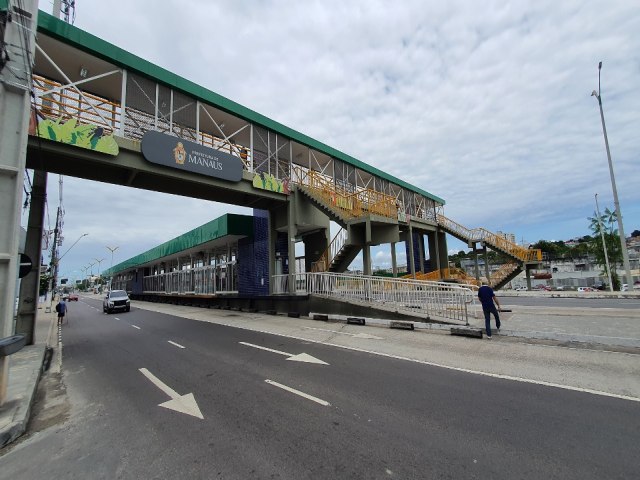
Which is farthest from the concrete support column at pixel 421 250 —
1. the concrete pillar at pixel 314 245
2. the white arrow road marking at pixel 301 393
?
the white arrow road marking at pixel 301 393

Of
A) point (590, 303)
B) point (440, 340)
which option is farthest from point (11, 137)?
point (590, 303)

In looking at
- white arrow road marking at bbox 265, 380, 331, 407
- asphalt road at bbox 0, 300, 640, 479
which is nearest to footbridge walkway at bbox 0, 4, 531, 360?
asphalt road at bbox 0, 300, 640, 479

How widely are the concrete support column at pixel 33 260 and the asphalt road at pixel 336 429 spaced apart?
7714 millimetres

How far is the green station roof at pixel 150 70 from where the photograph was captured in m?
11.4

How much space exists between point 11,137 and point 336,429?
7.19 metres

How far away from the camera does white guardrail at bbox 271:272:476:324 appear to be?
11.4 meters

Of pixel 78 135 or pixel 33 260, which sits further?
pixel 33 260

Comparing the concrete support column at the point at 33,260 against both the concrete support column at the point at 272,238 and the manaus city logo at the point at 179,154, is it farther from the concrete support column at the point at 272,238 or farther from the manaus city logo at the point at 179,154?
the concrete support column at the point at 272,238

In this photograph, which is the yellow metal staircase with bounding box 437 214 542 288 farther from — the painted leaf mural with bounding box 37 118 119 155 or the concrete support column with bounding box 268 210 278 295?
the painted leaf mural with bounding box 37 118 119 155

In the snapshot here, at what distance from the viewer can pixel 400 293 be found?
42.9ft

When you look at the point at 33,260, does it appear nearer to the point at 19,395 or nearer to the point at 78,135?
the point at 78,135

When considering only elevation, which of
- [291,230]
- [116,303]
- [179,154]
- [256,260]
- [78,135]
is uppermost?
[179,154]

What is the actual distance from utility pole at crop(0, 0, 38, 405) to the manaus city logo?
7.58 metres

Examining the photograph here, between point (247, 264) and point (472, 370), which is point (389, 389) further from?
point (247, 264)
